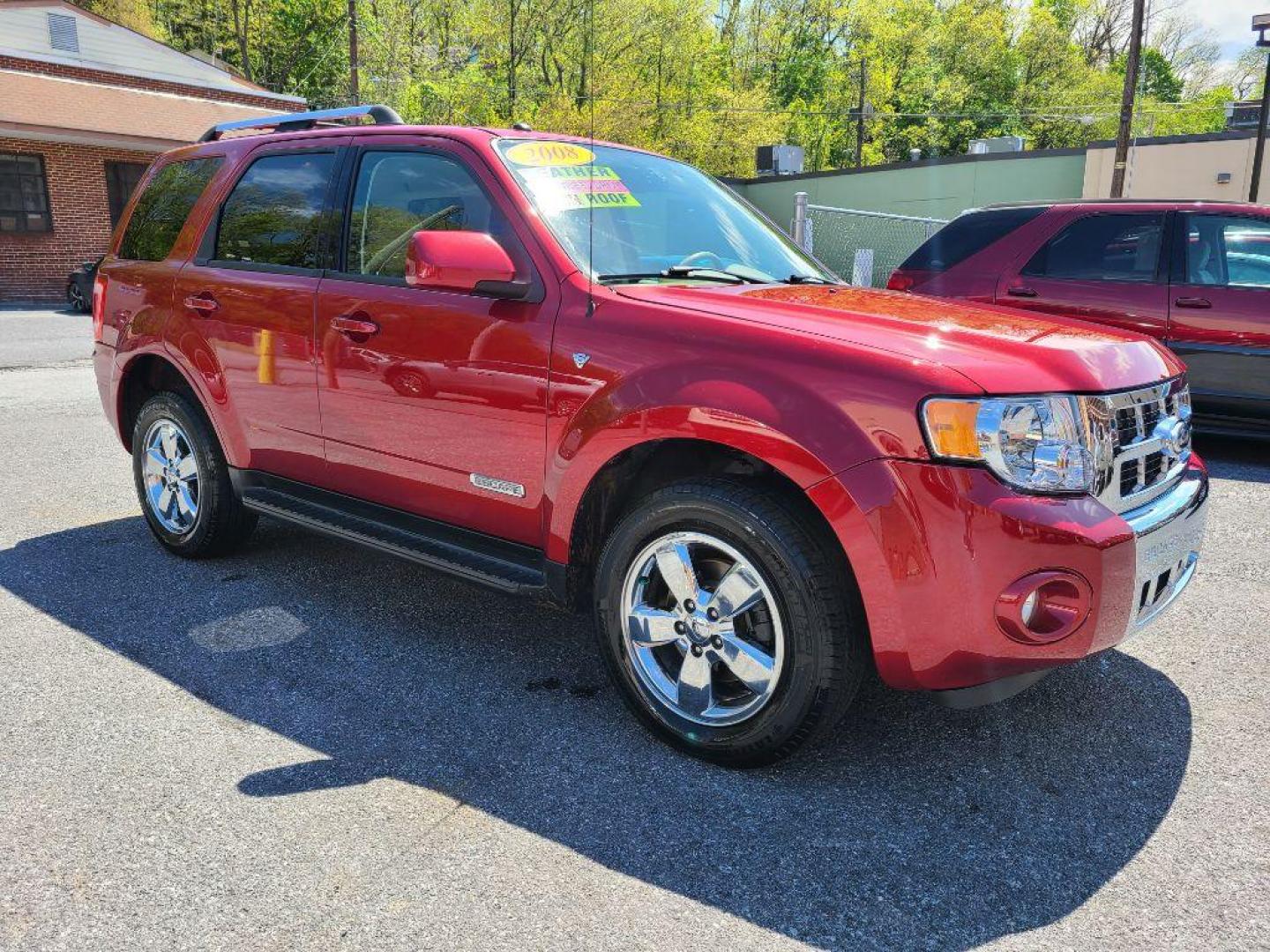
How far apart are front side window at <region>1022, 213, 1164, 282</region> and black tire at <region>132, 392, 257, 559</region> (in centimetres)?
555

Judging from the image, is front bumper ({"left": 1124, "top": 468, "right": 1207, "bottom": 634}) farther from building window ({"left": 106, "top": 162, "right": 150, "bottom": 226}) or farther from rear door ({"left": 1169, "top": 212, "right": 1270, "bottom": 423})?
building window ({"left": 106, "top": 162, "right": 150, "bottom": 226})

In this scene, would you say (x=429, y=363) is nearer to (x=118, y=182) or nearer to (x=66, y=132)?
(x=66, y=132)

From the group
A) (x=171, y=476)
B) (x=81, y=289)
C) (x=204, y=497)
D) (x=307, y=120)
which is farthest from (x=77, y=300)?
(x=204, y=497)

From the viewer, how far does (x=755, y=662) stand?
9.07ft

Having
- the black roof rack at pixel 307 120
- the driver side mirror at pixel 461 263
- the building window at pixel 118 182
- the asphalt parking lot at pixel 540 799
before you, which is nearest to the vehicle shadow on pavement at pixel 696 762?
the asphalt parking lot at pixel 540 799

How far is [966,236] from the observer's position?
7.54 metres

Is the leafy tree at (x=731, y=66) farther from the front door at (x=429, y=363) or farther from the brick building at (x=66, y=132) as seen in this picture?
the front door at (x=429, y=363)

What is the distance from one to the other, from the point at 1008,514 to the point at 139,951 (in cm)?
216

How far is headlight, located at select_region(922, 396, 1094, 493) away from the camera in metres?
2.44

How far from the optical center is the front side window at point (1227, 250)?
667 cm

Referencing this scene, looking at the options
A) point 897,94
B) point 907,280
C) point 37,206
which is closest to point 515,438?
point 907,280

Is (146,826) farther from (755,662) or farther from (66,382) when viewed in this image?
(66,382)

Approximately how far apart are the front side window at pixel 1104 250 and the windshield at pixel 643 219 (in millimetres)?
3829

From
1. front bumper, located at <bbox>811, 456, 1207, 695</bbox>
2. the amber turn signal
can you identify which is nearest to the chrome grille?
front bumper, located at <bbox>811, 456, 1207, 695</bbox>
